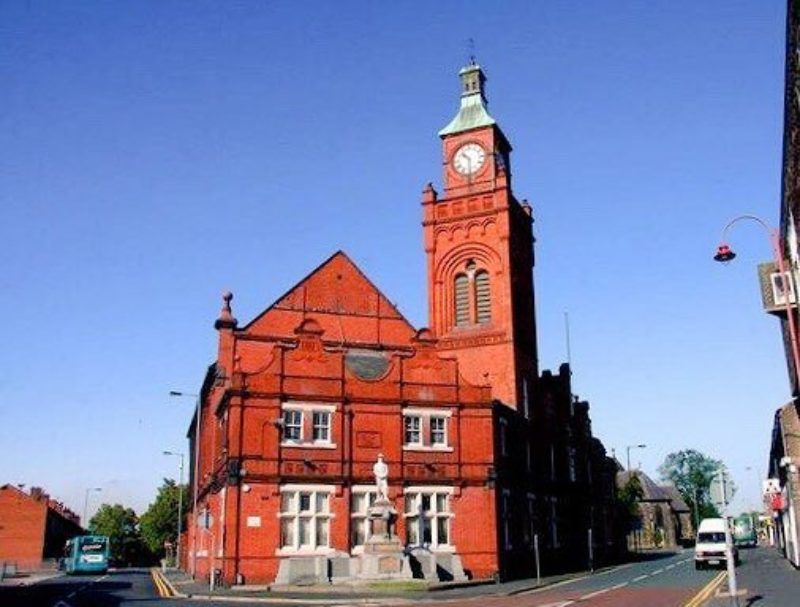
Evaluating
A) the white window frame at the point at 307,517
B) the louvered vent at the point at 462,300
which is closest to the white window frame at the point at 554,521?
the louvered vent at the point at 462,300

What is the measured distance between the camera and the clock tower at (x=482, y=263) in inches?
1684

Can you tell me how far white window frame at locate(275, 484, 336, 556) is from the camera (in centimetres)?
3165

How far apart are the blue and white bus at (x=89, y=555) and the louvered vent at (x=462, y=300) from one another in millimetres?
31337

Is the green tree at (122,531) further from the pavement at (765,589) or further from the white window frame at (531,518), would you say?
the pavement at (765,589)

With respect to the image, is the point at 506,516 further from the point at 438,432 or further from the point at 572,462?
the point at 572,462

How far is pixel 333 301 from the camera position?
139 ft

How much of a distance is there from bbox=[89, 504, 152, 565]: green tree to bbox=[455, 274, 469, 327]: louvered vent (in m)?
66.3

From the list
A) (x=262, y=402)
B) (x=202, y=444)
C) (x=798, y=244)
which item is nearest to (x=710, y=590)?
(x=798, y=244)

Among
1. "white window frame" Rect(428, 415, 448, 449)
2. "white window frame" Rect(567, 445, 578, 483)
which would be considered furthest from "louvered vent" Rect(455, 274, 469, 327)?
"white window frame" Rect(567, 445, 578, 483)

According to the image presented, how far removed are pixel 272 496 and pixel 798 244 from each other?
21.1 meters

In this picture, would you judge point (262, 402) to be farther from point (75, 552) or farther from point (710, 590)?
point (75, 552)

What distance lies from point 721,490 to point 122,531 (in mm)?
93920

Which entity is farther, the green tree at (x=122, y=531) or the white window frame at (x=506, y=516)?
the green tree at (x=122, y=531)

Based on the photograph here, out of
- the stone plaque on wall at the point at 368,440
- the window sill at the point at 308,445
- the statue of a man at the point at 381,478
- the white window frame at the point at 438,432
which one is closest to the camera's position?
the statue of a man at the point at 381,478
